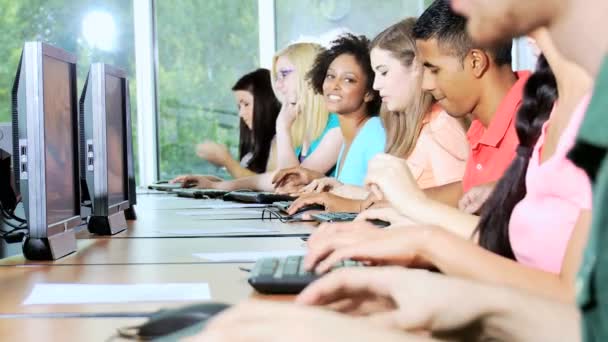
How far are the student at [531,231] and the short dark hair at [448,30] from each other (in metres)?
0.77

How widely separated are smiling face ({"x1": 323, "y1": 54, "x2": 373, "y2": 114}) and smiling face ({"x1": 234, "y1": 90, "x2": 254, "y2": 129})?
119cm

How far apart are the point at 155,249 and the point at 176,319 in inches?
33.3

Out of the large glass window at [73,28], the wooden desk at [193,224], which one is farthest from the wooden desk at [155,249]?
the large glass window at [73,28]

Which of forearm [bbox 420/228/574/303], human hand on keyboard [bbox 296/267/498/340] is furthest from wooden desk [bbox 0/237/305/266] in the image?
human hand on keyboard [bbox 296/267/498/340]

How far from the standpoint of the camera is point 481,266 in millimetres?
939

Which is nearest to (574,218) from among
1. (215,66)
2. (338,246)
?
(338,246)

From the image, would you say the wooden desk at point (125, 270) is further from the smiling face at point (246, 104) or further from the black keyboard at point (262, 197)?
the smiling face at point (246, 104)

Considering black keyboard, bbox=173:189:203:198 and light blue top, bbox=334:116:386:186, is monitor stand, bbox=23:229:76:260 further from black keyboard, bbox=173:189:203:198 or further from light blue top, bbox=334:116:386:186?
black keyboard, bbox=173:189:203:198

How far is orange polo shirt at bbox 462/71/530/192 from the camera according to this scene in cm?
186

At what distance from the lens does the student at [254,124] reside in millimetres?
4488

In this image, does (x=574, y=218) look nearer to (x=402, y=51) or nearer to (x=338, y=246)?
(x=338, y=246)

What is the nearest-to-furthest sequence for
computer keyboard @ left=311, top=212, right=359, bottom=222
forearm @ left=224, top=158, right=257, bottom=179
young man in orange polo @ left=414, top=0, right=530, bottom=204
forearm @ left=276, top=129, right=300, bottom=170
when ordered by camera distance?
computer keyboard @ left=311, top=212, right=359, bottom=222
young man in orange polo @ left=414, top=0, right=530, bottom=204
forearm @ left=276, top=129, right=300, bottom=170
forearm @ left=224, top=158, right=257, bottom=179

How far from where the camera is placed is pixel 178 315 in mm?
756

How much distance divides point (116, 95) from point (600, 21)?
65.2 inches
